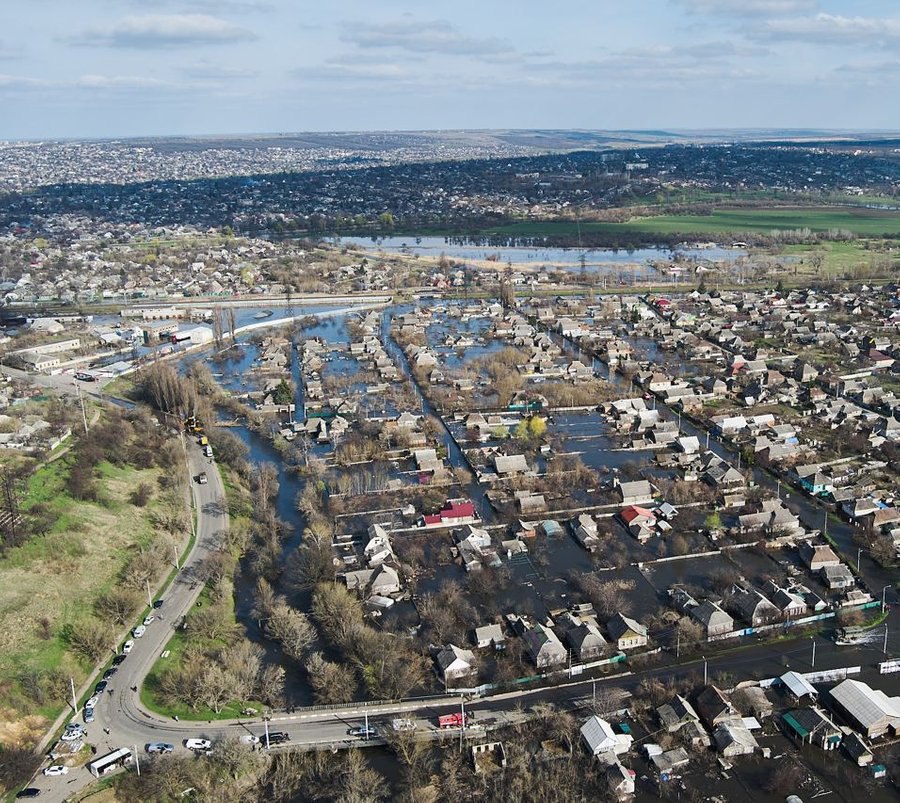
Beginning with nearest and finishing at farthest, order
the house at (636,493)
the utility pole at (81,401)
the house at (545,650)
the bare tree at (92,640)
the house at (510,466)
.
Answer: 1. the house at (545,650)
2. the bare tree at (92,640)
3. the house at (636,493)
4. the house at (510,466)
5. the utility pole at (81,401)

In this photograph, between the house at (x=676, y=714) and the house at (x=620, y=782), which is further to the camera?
the house at (x=676, y=714)

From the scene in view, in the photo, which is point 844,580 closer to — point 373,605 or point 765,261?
point 373,605

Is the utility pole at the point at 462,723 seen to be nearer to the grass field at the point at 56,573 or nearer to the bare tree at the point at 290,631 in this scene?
the bare tree at the point at 290,631

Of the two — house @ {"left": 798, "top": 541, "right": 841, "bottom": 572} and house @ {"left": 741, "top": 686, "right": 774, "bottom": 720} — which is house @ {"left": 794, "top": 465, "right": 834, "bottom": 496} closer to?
house @ {"left": 798, "top": 541, "right": 841, "bottom": 572}

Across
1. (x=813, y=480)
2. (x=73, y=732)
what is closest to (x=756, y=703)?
(x=813, y=480)

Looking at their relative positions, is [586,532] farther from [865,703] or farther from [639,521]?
[865,703]

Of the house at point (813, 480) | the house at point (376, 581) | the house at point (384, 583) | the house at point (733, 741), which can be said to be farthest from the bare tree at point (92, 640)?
the house at point (813, 480)

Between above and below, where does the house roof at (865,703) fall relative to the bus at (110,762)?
above

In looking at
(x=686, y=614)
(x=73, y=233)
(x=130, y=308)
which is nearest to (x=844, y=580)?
(x=686, y=614)
